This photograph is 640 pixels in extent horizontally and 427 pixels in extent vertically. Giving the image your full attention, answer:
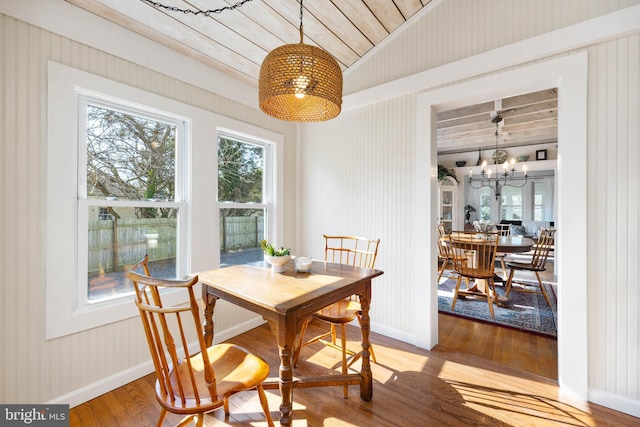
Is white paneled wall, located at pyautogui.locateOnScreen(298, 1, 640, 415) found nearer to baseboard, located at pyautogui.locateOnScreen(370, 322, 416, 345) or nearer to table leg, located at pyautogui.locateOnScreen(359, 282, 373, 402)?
baseboard, located at pyautogui.locateOnScreen(370, 322, 416, 345)

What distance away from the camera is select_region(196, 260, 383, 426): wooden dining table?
1.36 meters

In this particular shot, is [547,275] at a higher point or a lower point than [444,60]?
lower

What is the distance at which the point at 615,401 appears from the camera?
1.82 metres

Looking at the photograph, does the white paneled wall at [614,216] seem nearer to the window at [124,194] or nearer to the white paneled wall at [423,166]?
the white paneled wall at [423,166]

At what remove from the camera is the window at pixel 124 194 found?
6.51ft

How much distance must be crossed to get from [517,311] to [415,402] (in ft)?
7.93

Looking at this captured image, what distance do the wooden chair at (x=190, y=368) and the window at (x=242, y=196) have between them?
4.75 feet

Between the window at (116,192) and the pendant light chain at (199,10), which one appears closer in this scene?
the window at (116,192)

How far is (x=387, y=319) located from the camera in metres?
2.89

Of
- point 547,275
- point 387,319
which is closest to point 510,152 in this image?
point 547,275

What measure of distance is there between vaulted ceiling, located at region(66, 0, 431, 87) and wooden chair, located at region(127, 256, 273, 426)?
1.86 m

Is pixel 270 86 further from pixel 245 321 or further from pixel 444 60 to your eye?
pixel 245 321

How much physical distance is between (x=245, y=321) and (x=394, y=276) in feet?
5.44

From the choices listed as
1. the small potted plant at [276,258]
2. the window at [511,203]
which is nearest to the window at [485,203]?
the window at [511,203]
